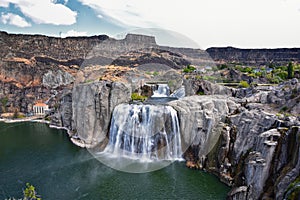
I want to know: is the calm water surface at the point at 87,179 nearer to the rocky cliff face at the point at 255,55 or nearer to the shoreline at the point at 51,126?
the shoreline at the point at 51,126

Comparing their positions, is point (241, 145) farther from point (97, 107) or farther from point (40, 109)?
point (40, 109)

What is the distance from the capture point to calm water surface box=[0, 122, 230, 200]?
1622 cm

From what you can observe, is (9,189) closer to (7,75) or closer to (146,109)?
(146,109)

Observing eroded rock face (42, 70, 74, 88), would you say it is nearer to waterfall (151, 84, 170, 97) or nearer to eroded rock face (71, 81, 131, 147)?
waterfall (151, 84, 170, 97)

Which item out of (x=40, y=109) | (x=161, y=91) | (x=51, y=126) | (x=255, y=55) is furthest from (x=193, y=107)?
(x=255, y=55)

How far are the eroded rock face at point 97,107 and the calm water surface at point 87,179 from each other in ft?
7.79

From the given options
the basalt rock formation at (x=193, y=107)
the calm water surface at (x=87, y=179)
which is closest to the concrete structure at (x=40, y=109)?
the basalt rock formation at (x=193, y=107)

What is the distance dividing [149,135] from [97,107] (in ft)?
24.0

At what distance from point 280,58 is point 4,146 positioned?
84.7 meters

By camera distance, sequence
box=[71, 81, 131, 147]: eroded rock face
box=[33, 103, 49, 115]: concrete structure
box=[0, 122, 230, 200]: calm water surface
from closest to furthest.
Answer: box=[0, 122, 230, 200]: calm water surface → box=[71, 81, 131, 147]: eroded rock face → box=[33, 103, 49, 115]: concrete structure

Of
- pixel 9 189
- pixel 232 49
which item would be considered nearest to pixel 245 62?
pixel 232 49

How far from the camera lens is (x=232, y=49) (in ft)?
301

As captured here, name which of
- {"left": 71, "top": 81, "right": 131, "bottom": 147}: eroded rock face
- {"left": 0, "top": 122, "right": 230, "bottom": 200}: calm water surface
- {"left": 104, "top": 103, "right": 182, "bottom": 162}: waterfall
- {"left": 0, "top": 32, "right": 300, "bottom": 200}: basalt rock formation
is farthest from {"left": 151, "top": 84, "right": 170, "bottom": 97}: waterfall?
{"left": 0, "top": 122, "right": 230, "bottom": 200}: calm water surface

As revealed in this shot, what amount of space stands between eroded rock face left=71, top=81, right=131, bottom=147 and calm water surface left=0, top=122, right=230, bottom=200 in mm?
2374
